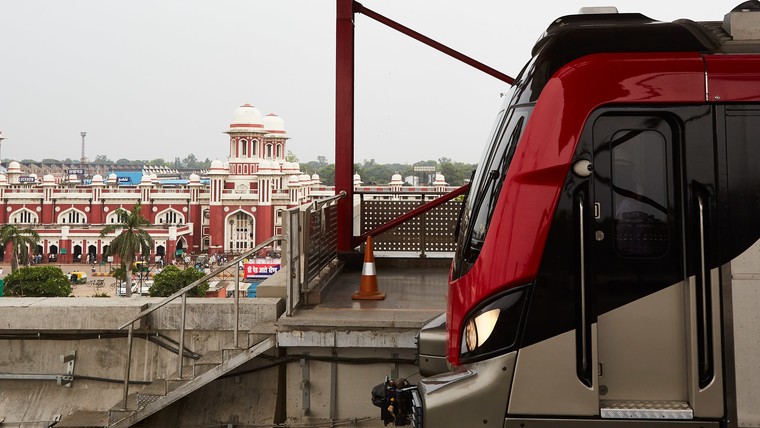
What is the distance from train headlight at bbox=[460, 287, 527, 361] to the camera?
403 centimetres

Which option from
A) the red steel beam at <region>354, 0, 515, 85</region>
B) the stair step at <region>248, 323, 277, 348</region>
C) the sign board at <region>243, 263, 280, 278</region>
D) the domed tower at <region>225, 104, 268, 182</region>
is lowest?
the sign board at <region>243, 263, 280, 278</region>

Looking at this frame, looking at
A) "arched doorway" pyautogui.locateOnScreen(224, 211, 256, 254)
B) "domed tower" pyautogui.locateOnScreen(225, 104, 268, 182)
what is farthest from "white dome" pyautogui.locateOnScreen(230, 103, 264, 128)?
"arched doorway" pyautogui.locateOnScreen(224, 211, 256, 254)

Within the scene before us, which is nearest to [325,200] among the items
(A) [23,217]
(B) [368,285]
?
(B) [368,285]

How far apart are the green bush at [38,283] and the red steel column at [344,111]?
63382 millimetres

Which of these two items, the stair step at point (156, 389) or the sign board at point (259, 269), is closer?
the stair step at point (156, 389)

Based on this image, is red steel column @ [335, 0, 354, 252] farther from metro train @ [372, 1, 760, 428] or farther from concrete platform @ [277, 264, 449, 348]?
metro train @ [372, 1, 760, 428]

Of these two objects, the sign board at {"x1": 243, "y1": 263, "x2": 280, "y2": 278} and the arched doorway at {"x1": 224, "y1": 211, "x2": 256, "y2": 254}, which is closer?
the sign board at {"x1": 243, "y1": 263, "x2": 280, "y2": 278}

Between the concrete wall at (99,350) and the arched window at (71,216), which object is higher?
the arched window at (71,216)

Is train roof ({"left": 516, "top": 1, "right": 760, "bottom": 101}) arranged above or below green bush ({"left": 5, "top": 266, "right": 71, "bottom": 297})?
above

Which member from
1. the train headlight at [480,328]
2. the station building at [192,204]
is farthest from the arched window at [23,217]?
the train headlight at [480,328]

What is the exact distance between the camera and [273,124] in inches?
4975

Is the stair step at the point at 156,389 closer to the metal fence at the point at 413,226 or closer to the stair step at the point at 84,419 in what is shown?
the stair step at the point at 84,419

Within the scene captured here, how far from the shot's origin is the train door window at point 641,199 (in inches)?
159

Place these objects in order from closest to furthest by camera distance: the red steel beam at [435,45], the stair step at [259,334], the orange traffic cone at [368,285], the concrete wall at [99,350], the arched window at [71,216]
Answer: the stair step at [259,334]
the concrete wall at [99,350]
the orange traffic cone at [368,285]
the red steel beam at [435,45]
the arched window at [71,216]
